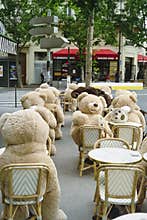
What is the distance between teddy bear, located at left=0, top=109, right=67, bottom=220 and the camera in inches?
158

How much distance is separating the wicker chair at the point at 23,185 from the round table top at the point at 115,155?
1132 millimetres

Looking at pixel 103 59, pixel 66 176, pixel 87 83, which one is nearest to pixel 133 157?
pixel 66 176

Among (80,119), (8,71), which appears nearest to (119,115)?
(80,119)

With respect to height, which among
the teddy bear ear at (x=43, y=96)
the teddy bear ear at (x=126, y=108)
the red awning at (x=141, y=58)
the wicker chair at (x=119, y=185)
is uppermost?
the red awning at (x=141, y=58)

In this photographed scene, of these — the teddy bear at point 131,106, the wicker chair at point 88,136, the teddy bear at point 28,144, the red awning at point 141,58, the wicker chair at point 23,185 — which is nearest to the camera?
the wicker chair at point 23,185

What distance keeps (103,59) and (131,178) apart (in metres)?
26.8

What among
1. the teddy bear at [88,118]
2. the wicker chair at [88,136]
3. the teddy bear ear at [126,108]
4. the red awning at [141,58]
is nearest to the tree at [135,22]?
the red awning at [141,58]

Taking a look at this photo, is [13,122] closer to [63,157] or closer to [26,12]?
[63,157]

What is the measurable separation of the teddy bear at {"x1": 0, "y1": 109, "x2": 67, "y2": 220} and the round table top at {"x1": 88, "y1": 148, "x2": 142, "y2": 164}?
97 cm

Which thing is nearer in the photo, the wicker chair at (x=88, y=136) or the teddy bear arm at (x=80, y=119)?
the wicker chair at (x=88, y=136)

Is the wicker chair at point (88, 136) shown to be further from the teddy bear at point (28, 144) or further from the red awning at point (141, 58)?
the red awning at point (141, 58)

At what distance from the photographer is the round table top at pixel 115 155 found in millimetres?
4848

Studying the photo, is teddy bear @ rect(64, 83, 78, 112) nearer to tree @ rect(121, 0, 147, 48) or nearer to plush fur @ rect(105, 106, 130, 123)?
plush fur @ rect(105, 106, 130, 123)

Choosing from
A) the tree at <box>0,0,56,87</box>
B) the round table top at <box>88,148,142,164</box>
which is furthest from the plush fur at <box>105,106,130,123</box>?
the tree at <box>0,0,56,87</box>
